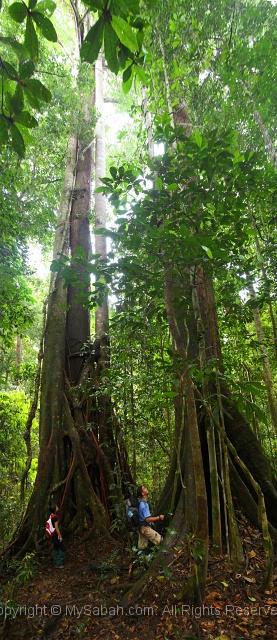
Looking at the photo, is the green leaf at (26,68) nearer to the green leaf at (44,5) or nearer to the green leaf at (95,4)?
the green leaf at (44,5)

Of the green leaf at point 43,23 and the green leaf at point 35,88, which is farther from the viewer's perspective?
the green leaf at point 35,88

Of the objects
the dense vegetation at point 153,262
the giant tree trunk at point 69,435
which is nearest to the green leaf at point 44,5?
the dense vegetation at point 153,262

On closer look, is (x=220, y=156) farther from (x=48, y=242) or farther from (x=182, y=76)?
(x=48, y=242)

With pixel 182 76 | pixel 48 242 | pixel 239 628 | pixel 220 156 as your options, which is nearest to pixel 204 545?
pixel 239 628

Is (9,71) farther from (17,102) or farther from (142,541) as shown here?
(142,541)

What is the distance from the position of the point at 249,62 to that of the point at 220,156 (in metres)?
Answer: 3.32

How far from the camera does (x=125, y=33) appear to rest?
1.31m

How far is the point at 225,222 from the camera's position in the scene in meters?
2.60

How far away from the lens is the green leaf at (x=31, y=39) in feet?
4.33

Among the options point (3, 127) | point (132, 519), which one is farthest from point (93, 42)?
point (132, 519)

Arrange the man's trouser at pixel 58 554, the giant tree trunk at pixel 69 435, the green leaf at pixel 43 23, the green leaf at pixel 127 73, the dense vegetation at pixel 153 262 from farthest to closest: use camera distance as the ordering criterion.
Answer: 1. the giant tree trunk at pixel 69 435
2. the man's trouser at pixel 58 554
3. the dense vegetation at pixel 153 262
4. the green leaf at pixel 127 73
5. the green leaf at pixel 43 23

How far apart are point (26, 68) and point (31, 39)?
6.7 inches

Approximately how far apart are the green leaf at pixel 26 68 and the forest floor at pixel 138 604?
11.0 feet

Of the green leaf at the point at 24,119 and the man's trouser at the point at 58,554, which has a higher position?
the green leaf at the point at 24,119
